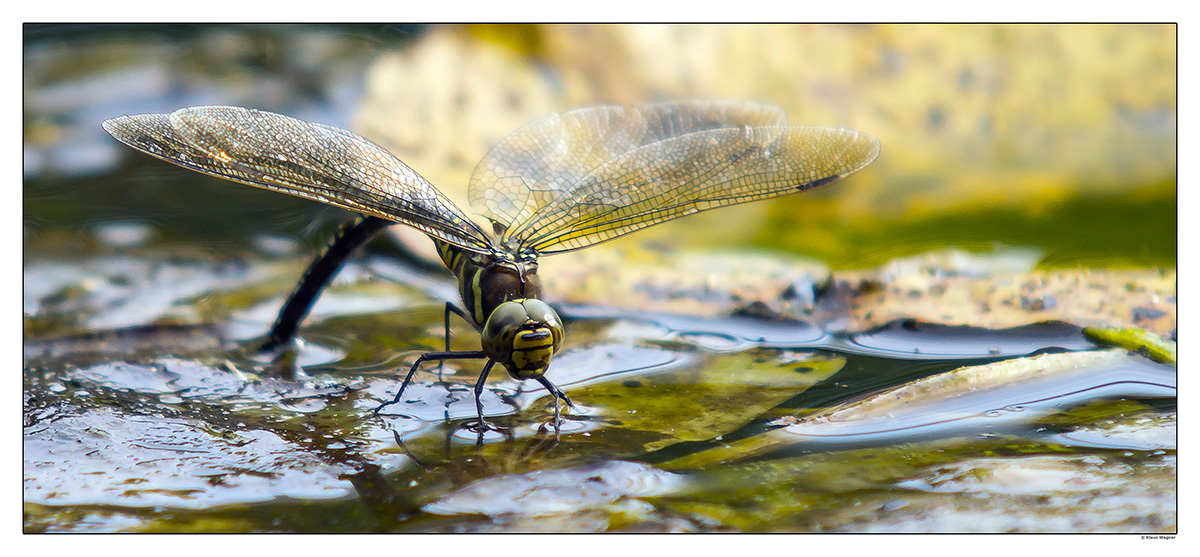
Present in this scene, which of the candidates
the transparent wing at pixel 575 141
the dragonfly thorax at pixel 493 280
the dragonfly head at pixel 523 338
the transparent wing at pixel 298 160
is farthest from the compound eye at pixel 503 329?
the transparent wing at pixel 575 141

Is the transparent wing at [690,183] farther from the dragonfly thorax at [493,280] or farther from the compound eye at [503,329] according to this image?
the compound eye at [503,329]

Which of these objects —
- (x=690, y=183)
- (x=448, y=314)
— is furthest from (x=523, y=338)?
(x=690, y=183)

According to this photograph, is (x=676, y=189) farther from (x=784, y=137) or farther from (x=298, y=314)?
(x=298, y=314)

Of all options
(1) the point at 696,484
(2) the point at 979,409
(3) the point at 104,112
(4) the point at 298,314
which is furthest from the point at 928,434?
(3) the point at 104,112

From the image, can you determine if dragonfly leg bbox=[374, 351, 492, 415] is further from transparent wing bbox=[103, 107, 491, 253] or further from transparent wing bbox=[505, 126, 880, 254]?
transparent wing bbox=[505, 126, 880, 254]

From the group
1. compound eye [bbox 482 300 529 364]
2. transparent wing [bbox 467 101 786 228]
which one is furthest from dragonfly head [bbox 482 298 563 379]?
transparent wing [bbox 467 101 786 228]

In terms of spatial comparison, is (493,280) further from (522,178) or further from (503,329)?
(522,178)
